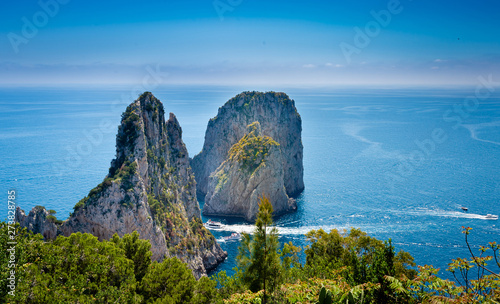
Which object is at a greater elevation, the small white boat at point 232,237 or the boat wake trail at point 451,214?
the boat wake trail at point 451,214

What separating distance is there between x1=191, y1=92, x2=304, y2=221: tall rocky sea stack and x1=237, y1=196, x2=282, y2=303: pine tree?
64.8 m

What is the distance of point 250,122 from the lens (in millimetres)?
110125

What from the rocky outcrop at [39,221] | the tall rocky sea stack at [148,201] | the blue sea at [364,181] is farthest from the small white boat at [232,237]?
the rocky outcrop at [39,221]

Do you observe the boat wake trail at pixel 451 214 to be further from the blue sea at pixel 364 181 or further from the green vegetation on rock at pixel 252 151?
the green vegetation on rock at pixel 252 151

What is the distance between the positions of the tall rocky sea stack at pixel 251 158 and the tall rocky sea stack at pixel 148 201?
73.1 feet

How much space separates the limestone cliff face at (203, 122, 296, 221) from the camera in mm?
89500

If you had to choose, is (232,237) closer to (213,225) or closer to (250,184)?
(213,225)

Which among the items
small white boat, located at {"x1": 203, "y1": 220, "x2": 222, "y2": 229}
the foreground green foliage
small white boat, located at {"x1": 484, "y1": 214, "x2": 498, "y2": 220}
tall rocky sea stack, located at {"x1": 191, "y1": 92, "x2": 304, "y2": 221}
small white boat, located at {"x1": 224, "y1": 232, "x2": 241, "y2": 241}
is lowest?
small white boat, located at {"x1": 224, "y1": 232, "x2": 241, "y2": 241}

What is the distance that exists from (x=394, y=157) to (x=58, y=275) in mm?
140286

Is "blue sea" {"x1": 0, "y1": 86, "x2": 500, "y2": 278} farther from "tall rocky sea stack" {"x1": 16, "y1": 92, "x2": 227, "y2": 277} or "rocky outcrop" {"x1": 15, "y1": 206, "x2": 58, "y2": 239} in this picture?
"rocky outcrop" {"x1": 15, "y1": 206, "x2": 58, "y2": 239}

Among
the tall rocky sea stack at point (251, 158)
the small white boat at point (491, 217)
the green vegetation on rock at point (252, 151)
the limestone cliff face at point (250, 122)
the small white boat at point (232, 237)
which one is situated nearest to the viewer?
the small white boat at point (491, 217)

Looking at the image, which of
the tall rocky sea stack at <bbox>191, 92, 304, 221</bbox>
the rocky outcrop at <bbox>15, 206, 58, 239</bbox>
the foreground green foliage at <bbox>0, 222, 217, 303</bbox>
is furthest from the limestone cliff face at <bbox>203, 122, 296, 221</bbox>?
the foreground green foliage at <bbox>0, 222, 217, 303</bbox>

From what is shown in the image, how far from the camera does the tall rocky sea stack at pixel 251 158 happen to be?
296 feet

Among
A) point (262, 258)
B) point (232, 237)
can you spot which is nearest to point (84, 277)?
point (262, 258)
